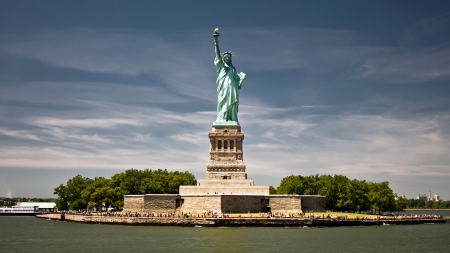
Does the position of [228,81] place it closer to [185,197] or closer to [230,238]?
[185,197]

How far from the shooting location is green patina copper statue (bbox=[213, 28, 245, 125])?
70125mm

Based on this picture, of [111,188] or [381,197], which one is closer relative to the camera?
[381,197]

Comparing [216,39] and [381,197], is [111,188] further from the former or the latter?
[381,197]

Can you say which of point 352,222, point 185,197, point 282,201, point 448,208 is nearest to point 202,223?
point 185,197

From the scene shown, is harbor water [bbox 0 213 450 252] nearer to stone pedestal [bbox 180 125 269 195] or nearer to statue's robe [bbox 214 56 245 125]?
stone pedestal [bbox 180 125 269 195]

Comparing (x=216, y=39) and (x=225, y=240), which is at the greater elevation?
(x=216, y=39)

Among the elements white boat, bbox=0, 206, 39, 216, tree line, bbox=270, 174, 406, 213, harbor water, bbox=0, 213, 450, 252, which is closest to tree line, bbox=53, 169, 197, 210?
white boat, bbox=0, 206, 39, 216

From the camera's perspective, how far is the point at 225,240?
39938 mm

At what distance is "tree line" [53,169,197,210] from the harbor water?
24349 mm

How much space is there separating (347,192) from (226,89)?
2344cm

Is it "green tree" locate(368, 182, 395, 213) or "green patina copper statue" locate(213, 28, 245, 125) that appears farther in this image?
"green tree" locate(368, 182, 395, 213)

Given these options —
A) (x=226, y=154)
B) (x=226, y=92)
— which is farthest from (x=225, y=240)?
(x=226, y=92)

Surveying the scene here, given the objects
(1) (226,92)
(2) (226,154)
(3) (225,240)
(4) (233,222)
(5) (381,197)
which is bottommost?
(3) (225,240)

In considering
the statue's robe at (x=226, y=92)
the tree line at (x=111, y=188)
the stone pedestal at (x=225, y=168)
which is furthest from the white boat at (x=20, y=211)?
the statue's robe at (x=226, y=92)
